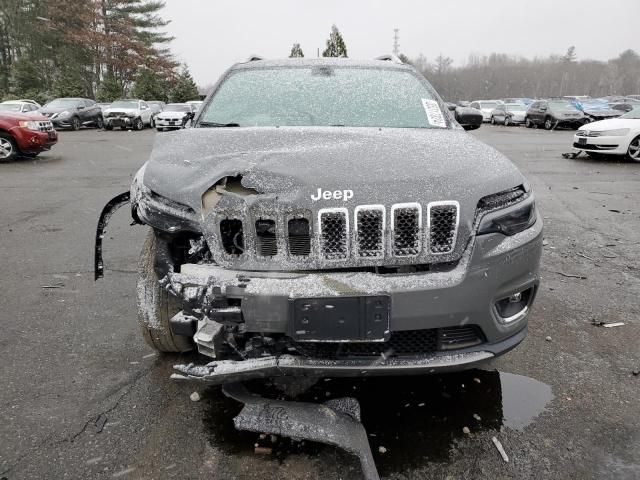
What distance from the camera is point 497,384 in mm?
2717

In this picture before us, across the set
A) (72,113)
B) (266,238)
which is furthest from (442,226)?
(72,113)

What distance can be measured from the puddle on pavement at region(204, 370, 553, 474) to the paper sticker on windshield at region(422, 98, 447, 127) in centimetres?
165

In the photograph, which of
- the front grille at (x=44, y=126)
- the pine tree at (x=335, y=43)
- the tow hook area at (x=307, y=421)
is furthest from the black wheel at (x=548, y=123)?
the tow hook area at (x=307, y=421)

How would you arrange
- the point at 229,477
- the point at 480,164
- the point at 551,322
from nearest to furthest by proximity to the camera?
the point at 229,477 → the point at 480,164 → the point at 551,322

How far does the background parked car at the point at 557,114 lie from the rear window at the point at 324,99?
77.0ft

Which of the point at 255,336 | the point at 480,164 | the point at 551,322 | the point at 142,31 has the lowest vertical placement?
the point at 551,322

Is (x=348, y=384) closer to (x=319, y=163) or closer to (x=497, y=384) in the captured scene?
(x=497, y=384)

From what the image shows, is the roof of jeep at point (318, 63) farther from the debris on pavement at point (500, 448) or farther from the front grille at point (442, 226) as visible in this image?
the debris on pavement at point (500, 448)

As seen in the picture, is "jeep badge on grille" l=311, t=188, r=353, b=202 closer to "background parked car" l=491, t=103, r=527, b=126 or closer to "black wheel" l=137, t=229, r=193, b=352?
"black wheel" l=137, t=229, r=193, b=352

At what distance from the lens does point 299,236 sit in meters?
2.08

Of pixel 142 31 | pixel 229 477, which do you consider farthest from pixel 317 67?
pixel 142 31

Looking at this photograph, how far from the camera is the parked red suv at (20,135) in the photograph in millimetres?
11602

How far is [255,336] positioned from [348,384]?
796mm

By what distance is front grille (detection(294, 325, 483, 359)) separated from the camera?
207cm
